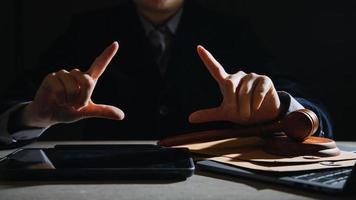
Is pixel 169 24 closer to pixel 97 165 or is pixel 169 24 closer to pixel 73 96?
pixel 73 96

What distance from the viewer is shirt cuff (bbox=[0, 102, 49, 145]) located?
36.4 inches

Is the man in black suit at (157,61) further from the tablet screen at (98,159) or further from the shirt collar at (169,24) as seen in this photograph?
the tablet screen at (98,159)

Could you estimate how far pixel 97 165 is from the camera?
23.7 inches

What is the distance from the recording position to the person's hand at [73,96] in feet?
2.56

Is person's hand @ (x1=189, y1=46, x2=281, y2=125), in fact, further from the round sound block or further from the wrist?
the wrist

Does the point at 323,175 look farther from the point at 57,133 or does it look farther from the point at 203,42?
the point at 57,133

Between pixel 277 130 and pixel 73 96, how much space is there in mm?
324

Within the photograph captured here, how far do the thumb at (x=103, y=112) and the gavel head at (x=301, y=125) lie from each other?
26 centimetres

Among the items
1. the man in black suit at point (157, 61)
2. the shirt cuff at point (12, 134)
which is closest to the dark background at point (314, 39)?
the man in black suit at point (157, 61)

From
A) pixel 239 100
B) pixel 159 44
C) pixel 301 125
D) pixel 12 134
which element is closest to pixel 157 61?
pixel 159 44

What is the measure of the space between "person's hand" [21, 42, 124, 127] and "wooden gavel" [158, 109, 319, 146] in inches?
4.5

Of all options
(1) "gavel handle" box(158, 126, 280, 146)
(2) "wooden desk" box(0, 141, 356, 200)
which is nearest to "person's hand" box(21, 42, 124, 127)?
(1) "gavel handle" box(158, 126, 280, 146)

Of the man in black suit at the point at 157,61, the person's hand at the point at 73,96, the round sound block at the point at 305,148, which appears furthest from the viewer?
the man in black suit at the point at 157,61

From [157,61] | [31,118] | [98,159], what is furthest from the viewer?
[157,61]
